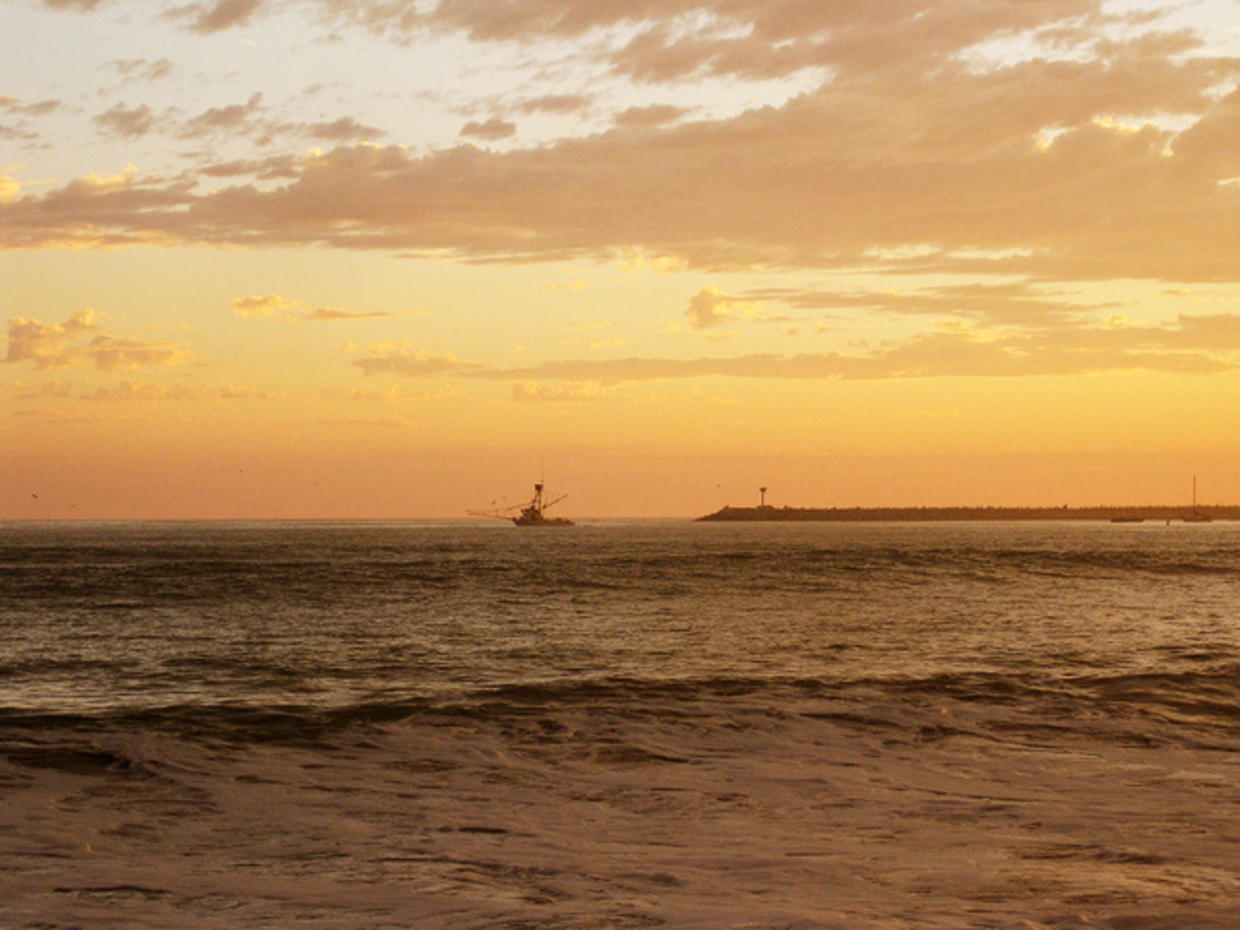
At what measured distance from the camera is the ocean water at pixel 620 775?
12.9 meters

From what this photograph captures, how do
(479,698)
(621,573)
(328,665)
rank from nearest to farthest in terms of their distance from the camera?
(479,698) → (328,665) → (621,573)

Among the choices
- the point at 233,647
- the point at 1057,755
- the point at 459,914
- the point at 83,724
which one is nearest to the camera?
the point at 459,914

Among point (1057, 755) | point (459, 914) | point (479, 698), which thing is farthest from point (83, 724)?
point (1057, 755)

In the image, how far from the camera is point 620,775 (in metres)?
20.1

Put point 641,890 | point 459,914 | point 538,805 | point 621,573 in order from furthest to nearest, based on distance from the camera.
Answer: point 621,573 < point 538,805 < point 641,890 < point 459,914

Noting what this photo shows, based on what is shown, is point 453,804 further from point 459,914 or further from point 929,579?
point 929,579

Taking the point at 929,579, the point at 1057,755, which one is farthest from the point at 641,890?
the point at 929,579

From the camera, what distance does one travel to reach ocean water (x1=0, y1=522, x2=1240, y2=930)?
12.9m

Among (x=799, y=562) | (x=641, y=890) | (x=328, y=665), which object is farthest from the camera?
(x=799, y=562)

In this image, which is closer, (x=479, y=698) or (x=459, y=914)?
(x=459, y=914)

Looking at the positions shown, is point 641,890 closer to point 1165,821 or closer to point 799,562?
point 1165,821

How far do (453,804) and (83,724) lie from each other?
430 inches

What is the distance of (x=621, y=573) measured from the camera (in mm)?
91250

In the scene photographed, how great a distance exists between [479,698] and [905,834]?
49.5 ft
